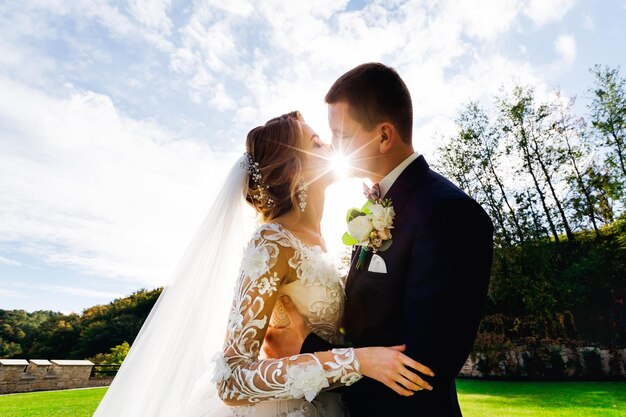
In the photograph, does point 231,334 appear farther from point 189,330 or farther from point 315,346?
point 189,330

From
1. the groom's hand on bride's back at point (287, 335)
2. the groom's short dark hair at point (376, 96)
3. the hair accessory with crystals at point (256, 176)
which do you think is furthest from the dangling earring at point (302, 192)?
the groom's short dark hair at point (376, 96)

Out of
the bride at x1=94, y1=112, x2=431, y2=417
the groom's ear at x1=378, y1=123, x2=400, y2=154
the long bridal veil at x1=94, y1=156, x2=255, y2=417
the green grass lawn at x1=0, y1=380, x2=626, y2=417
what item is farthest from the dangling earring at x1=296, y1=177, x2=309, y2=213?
the green grass lawn at x1=0, y1=380, x2=626, y2=417

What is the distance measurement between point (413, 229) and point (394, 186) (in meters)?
0.43

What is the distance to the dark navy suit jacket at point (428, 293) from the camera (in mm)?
1667

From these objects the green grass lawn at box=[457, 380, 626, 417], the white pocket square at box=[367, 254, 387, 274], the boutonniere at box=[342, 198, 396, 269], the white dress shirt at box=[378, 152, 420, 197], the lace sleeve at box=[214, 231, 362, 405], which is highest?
the white dress shirt at box=[378, 152, 420, 197]

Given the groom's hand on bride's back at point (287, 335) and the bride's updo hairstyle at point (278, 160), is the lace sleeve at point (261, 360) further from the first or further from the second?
the bride's updo hairstyle at point (278, 160)

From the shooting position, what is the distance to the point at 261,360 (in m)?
2.33

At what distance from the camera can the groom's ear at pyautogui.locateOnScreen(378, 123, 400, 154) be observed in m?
2.43

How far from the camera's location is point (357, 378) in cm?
202

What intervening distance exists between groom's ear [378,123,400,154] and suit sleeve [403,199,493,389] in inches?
28.5

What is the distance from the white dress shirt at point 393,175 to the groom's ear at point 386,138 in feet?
0.45

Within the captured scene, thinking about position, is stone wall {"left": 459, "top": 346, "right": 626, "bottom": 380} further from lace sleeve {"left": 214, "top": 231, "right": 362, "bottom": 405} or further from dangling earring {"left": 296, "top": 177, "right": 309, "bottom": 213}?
lace sleeve {"left": 214, "top": 231, "right": 362, "bottom": 405}

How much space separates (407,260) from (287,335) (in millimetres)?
1305

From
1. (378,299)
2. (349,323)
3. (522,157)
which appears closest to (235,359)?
(349,323)
